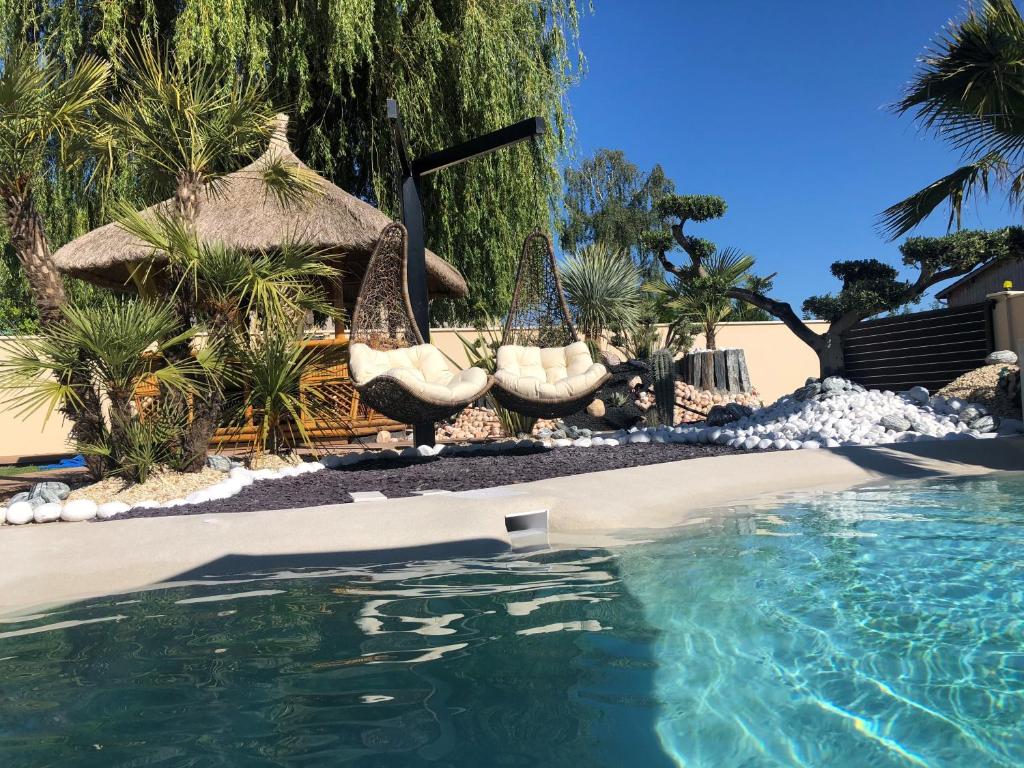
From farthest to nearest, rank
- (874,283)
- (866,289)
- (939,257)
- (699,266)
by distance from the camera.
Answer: (874,283) → (866,289) → (699,266) → (939,257)

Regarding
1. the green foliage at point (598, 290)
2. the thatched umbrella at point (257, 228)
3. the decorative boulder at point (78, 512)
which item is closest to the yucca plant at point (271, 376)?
the decorative boulder at point (78, 512)

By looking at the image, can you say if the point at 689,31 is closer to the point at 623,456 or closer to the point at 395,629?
the point at 623,456

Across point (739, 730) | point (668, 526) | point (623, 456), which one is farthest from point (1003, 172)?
point (739, 730)

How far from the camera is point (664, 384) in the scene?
8430 mm

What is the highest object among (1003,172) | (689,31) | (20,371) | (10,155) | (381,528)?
(689,31)

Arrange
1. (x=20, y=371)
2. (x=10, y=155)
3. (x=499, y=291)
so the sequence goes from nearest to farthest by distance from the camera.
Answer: (x=20, y=371) → (x=10, y=155) → (x=499, y=291)

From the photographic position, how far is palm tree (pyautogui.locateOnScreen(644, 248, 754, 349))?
10969mm

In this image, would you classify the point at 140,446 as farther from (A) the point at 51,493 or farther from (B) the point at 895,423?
(B) the point at 895,423

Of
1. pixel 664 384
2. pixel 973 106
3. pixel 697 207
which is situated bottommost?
A: pixel 664 384

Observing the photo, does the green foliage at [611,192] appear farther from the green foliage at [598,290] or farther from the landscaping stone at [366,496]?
the landscaping stone at [366,496]

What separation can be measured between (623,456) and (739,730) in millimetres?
4448

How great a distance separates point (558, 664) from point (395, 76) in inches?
387

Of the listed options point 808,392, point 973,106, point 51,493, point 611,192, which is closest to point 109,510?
point 51,493

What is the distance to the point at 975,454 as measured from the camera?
5.13 m
